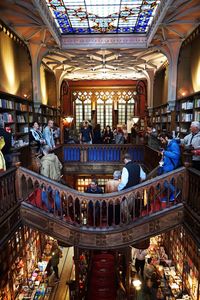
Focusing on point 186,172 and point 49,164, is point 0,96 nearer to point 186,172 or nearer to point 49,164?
point 49,164

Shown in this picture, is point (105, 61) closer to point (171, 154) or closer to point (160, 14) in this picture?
point (160, 14)

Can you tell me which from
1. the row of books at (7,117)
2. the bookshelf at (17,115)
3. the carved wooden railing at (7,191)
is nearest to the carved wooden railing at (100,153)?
the bookshelf at (17,115)

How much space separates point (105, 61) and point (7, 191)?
9.41 meters

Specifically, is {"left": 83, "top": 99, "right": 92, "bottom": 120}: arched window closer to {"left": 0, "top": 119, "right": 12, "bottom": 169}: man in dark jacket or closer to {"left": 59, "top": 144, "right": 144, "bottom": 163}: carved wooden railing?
{"left": 59, "top": 144, "right": 144, "bottom": 163}: carved wooden railing

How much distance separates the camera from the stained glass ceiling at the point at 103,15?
262 inches

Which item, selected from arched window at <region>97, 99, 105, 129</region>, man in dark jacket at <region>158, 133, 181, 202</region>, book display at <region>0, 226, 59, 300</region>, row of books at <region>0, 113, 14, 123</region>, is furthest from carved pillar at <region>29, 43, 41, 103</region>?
arched window at <region>97, 99, 105, 129</region>

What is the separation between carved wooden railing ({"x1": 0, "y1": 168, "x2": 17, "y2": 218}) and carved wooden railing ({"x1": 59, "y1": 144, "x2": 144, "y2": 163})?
6.27m

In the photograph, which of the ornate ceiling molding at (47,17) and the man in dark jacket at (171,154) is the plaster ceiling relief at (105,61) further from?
the man in dark jacket at (171,154)

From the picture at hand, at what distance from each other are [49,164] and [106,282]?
3.72 m

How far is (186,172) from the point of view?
4.05 m

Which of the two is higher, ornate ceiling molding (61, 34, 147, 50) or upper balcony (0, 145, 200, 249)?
ornate ceiling molding (61, 34, 147, 50)

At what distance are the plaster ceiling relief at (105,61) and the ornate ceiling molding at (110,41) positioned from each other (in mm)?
620

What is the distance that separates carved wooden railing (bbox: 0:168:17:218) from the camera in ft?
12.0

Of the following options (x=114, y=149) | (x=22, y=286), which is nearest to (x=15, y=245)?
(x=22, y=286)
